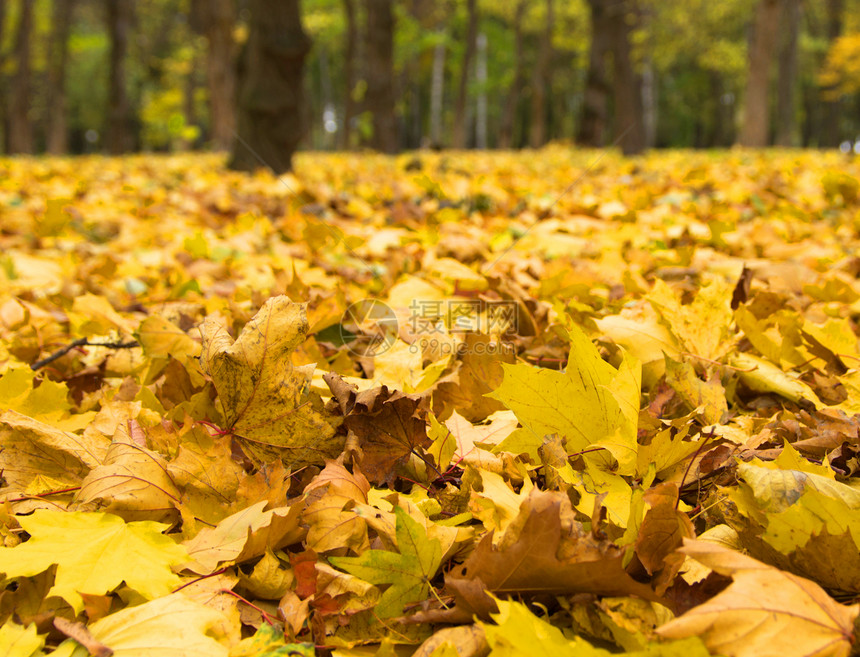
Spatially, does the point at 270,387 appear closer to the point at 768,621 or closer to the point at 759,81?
the point at 768,621

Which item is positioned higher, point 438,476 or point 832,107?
point 832,107

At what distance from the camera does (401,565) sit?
77 cm

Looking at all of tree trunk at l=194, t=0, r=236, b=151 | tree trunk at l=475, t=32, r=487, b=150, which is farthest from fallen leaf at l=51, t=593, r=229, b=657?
tree trunk at l=475, t=32, r=487, b=150

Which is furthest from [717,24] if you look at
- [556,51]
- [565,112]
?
[565,112]

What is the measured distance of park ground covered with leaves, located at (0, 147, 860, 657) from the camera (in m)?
0.72

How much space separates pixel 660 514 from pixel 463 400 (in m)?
0.44

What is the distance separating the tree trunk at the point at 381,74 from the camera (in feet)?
39.7

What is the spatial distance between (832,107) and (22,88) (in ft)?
117

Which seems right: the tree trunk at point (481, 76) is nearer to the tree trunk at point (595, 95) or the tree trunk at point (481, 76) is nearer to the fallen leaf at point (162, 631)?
the tree trunk at point (595, 95)

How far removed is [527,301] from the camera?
62.4 inches

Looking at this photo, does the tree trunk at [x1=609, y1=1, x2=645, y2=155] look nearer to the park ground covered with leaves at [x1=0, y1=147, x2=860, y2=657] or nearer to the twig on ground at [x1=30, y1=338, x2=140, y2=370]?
the park ground covered with leaves at [x1=0, y1=147, x2=860, y2=657]

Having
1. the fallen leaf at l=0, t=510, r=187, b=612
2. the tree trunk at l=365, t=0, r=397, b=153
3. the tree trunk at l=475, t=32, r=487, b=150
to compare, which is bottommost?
the fallen leaf at l=0, t=510, r=187, b=612

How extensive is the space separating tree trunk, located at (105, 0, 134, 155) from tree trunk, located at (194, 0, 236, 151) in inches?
63.3

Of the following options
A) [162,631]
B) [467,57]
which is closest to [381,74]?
[467,57]
